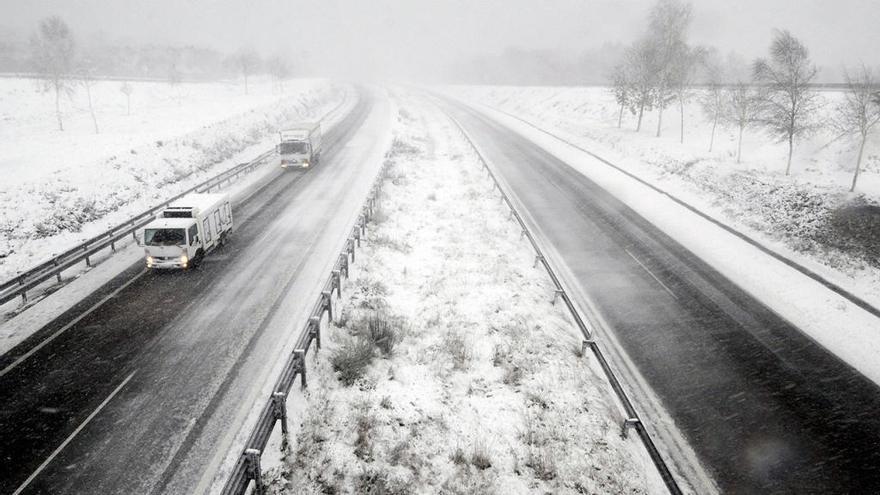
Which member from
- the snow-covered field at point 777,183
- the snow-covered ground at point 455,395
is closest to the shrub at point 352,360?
the snow-covered ground at point 455,395

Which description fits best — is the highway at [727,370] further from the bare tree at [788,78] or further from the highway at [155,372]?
the bare tree at [788,78]

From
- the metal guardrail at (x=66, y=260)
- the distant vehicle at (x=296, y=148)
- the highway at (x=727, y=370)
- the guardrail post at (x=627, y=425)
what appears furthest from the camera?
the distant vehicle at (x=296, y=148)

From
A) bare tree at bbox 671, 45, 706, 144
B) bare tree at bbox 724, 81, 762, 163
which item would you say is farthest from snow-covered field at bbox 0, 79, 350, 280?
bare tree at bbox 671, 45, 706, 144

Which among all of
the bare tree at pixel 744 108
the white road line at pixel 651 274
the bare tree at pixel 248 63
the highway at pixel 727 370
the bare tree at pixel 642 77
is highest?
the bare tree at pixel 248 63

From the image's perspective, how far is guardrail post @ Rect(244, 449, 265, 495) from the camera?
658 cm

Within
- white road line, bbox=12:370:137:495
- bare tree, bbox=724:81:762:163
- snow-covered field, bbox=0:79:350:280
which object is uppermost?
bare tree, bbox=724:81:762:163

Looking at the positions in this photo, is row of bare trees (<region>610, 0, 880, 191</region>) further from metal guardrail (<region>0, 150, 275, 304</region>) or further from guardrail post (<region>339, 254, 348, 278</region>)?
metal guardrail (<region>0, 150, 275, 304</region>)

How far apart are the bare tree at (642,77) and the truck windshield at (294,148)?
2795 cm

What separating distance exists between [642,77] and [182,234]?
1493 inches

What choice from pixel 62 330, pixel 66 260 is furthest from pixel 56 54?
pixel 62 330

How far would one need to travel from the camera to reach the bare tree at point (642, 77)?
1460 inches

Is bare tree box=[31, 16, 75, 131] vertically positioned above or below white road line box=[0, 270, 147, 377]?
above

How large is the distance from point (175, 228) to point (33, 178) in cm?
1561

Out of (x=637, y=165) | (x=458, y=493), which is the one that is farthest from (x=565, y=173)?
(x=458, y=493)
